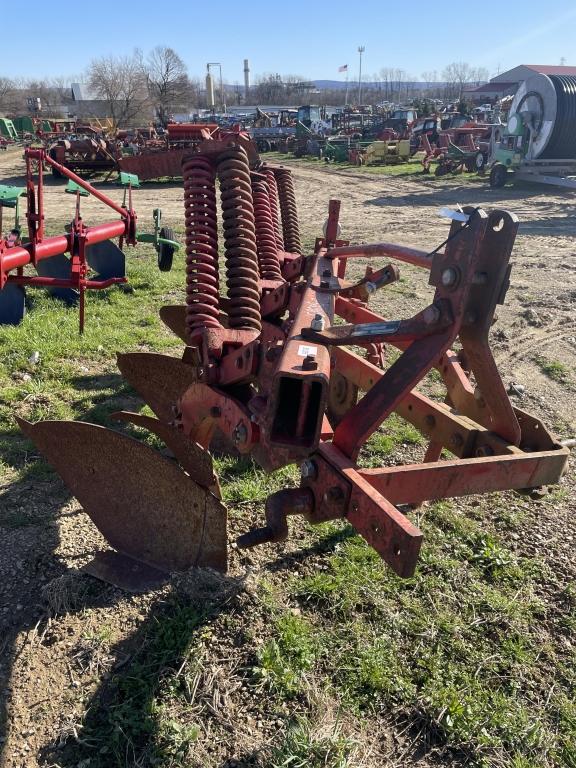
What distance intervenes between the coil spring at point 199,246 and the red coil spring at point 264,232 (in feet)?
2.95

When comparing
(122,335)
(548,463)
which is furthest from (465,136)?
(548,463)

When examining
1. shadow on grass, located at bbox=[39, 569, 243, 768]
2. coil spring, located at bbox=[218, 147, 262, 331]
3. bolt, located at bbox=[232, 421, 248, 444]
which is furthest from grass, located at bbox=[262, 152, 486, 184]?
shadow on grass, located at bbox=[39, 569, 243, 768]

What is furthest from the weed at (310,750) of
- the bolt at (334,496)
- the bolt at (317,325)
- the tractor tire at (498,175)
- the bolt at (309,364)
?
the tractor tire at (498,175)

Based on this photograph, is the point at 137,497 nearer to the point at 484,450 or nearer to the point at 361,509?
the point at 361,509

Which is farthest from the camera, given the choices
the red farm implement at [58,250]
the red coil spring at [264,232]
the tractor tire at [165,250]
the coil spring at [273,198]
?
the tractor tire at [165,250]

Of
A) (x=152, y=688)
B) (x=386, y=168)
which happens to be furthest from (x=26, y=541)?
(x=386, y=168)

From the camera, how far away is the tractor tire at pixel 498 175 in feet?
54.8

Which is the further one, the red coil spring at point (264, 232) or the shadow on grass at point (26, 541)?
the red coil spring at point (264, 232)

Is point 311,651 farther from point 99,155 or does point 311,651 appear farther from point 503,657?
point 99,155

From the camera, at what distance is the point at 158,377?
12.0ft

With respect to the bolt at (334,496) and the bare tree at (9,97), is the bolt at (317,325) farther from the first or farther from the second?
the bare tree at (9,97)

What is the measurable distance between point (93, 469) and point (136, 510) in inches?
11.1

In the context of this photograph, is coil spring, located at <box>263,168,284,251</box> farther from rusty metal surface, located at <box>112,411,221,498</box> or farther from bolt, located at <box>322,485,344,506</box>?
bolt, located at <box>322,485,344,506</box>

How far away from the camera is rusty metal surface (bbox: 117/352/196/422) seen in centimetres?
360
